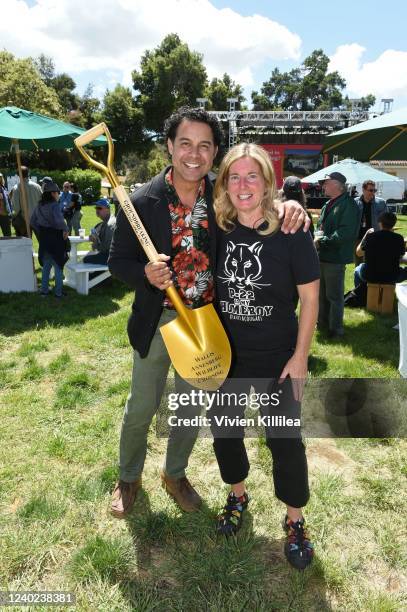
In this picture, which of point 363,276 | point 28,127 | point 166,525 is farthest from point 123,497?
point 28,127

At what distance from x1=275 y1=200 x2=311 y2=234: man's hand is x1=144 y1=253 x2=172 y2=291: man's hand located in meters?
0.49

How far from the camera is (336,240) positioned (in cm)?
471

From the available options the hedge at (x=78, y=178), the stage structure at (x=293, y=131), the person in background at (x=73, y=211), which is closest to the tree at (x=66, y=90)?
the stage structure at (x=293, y=131)

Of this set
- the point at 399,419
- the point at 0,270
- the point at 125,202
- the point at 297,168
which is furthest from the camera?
the point at 297,168

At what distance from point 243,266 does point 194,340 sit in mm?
380

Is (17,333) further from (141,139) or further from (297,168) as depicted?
(141,139)

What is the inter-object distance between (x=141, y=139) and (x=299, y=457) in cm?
4107

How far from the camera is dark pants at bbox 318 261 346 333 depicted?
488 cm

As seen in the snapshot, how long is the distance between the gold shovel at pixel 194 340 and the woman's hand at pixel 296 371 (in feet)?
0.84

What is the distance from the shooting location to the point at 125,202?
1.80m

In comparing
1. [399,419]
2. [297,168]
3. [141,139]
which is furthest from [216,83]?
[399,419]

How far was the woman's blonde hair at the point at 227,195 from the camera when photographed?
1.79 metres

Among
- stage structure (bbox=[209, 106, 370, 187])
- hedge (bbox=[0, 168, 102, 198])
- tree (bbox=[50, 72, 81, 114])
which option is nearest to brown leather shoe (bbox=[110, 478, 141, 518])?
hedge (bbox=[0, 168, 102, 198])

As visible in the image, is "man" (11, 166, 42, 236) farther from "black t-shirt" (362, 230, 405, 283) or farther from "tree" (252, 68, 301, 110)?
"tree" (252, 68, 301, 110)
